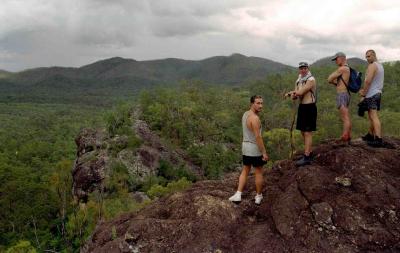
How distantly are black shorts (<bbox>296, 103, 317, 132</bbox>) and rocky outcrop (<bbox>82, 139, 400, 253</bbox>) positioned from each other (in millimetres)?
944

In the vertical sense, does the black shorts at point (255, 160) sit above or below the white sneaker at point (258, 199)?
above

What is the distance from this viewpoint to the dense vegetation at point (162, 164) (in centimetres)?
4003

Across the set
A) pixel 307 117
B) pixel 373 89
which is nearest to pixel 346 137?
pixel 373 89

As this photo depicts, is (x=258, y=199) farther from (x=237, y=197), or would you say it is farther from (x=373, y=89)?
(x=373, y=89)

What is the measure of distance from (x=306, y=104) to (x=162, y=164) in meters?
44.4

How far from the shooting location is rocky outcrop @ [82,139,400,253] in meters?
7.80

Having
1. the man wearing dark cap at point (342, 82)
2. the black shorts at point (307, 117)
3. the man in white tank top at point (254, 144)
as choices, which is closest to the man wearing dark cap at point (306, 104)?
the black shorts at point (307, 117)

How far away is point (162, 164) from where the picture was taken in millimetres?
53031

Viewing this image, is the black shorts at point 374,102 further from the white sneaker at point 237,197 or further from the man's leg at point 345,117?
the white sneaker at point 237,197

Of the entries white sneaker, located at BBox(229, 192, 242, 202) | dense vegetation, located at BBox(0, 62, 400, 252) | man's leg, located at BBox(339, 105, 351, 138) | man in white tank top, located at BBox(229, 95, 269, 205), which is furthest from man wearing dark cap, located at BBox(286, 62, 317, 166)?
dense vegetation, located at BBox(0, 62, 400, 252)

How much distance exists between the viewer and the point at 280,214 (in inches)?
332

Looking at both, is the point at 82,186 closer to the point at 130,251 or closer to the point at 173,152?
the point at 173,152

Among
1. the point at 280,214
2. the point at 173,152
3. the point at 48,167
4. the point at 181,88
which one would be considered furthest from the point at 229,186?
the point at 181,88

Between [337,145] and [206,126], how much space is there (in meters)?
58.0
